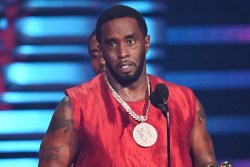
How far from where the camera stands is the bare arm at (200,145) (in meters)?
2.76

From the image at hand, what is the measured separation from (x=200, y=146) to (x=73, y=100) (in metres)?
0.57

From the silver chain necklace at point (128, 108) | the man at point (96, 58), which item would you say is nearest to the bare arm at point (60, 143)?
the silver chain necklace at point (128, 108)

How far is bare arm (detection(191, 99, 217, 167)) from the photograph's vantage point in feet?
9.04

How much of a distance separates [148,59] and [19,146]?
1023mm

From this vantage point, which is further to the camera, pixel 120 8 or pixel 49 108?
pixel 49 108

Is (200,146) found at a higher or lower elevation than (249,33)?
lower

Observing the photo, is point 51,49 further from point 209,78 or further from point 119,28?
point 119,28

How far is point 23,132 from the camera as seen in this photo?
4.35 m

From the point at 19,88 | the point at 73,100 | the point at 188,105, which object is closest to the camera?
the point at 73,100

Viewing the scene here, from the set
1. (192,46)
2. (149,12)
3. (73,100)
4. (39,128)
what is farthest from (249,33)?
(73,100)

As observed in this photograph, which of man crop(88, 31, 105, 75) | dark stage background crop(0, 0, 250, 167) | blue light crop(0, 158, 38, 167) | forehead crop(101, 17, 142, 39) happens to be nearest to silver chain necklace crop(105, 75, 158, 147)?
forehead crop(101, 17, 142, 39)

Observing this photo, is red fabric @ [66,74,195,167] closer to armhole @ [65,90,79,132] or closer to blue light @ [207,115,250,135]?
armhole @ [65,90,79,132]

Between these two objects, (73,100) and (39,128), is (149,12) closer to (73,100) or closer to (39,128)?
(39,128)

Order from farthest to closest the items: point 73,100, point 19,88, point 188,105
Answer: point 19,88, point 188,105, point 73,100
